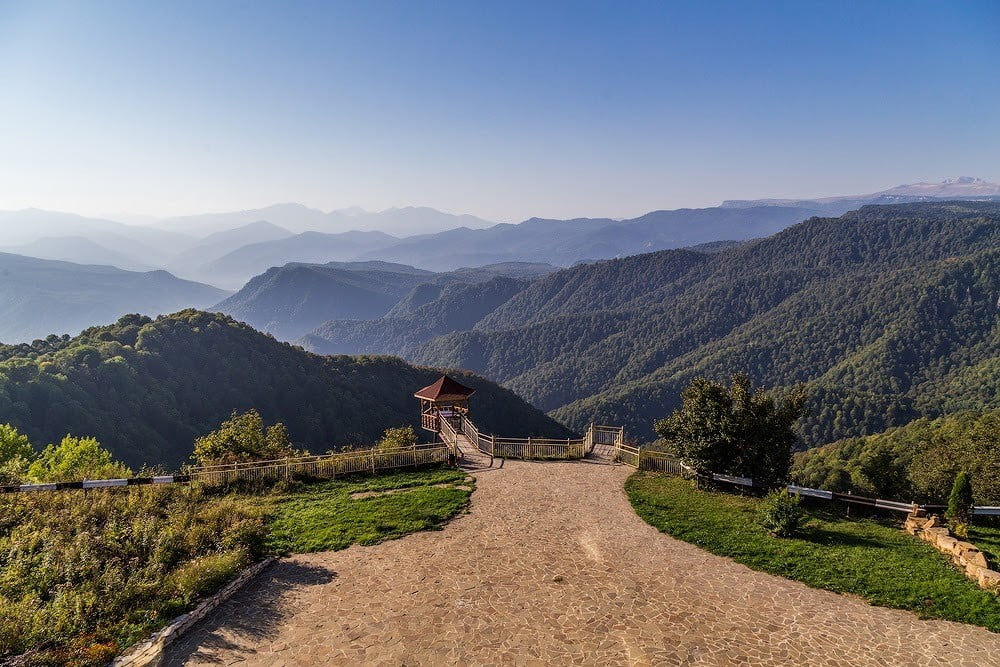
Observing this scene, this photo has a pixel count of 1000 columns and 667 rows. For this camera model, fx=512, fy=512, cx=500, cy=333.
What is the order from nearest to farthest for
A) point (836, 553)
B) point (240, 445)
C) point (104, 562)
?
point (104, 562), point (836, 553), point (240, 445)

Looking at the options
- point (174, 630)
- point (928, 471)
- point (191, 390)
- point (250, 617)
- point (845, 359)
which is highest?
point (174, 630)

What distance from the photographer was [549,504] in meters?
16.9

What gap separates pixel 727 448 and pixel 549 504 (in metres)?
7.16

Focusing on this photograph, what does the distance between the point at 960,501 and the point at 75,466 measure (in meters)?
31.0

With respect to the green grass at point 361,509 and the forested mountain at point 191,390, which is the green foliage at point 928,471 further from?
the forested mountain at point 191,390

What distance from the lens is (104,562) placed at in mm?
11734

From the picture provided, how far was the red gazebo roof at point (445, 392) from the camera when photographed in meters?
26.4

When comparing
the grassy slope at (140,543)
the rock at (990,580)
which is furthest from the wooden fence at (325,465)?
the rock at (990,580)

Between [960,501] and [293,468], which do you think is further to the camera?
[293,468]

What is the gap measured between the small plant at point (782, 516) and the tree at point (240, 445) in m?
17.7

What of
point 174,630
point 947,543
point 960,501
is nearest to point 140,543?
point 174,630

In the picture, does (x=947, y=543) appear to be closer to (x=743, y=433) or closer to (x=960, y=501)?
(x=960, y=501)

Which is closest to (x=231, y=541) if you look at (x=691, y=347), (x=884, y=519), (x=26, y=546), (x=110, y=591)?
(x=110, y=591)

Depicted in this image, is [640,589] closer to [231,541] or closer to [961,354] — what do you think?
[231,541]
